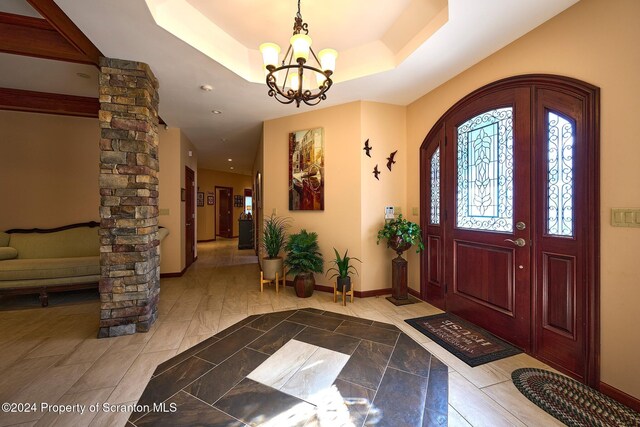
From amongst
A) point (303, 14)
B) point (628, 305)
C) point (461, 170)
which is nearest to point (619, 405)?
point (628, 305)

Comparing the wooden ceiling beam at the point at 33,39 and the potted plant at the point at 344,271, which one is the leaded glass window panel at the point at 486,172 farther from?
the wooden ceiling beam at the point at 33,39

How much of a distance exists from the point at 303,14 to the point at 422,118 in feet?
6.32

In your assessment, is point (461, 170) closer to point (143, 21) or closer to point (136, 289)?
point (143, 21)

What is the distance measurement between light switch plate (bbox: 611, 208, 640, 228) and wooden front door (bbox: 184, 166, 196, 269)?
5.75 meters

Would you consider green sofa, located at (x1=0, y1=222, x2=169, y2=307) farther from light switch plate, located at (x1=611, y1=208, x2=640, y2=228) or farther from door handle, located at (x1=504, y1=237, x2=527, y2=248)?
light switch plate, located at (x1=611, y1=208, x2=640, y2=228)

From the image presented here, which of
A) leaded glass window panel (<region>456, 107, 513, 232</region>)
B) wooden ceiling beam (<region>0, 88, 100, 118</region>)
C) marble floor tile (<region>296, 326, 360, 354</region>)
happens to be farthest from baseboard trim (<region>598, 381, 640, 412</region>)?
wooden ceiling beam (<region>0, 88, 100, 118</region>)

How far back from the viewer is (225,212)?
35.3 ft

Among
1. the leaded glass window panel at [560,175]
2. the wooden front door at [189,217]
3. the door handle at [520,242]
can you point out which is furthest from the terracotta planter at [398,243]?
the wooden front door at [189,217]

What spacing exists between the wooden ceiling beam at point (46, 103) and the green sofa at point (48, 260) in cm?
172

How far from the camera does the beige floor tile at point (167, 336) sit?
223cm

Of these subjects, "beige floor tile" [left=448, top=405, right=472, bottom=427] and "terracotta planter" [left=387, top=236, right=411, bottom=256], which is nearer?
"beige floor tile" [left=448, top=405, right=472, bottom=427]

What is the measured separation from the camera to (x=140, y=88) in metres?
2.48

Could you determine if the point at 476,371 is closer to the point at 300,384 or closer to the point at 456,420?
the point at 456,420

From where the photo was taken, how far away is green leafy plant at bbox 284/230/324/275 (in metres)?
3.52
